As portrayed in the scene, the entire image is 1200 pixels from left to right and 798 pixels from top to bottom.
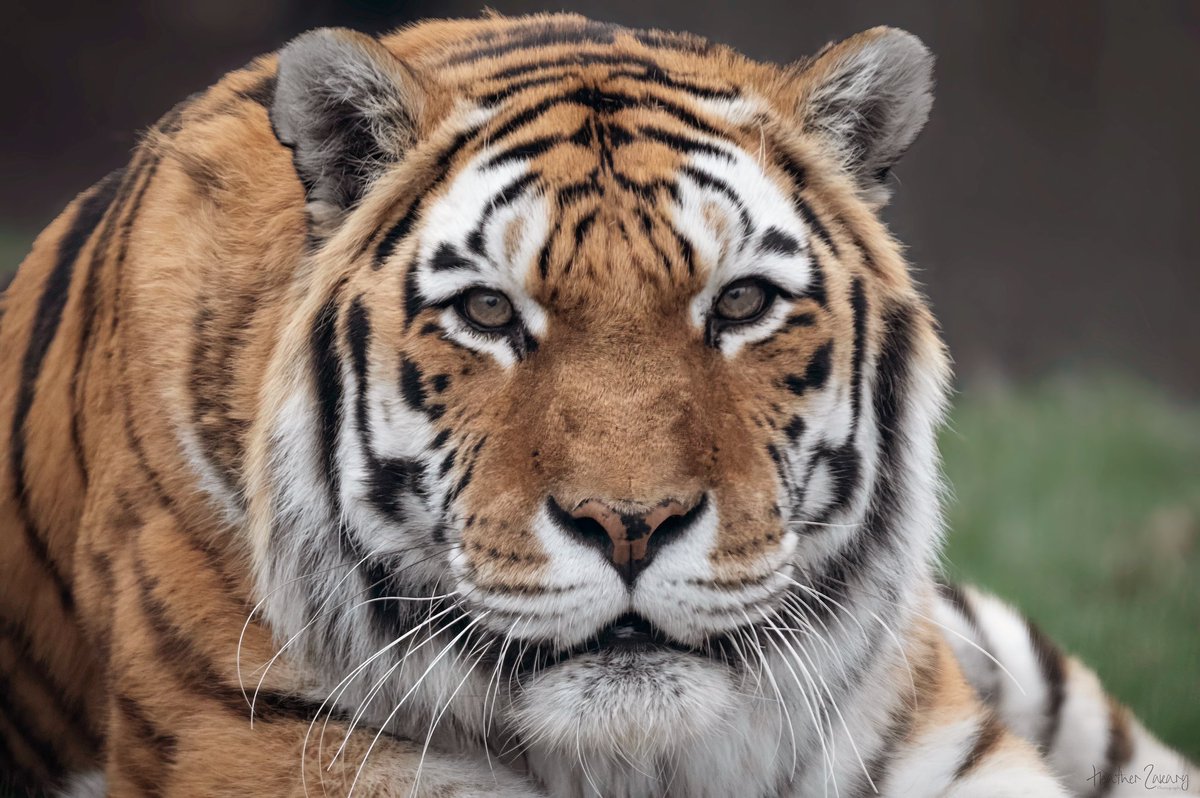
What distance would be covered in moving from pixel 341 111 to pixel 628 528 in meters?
0.58

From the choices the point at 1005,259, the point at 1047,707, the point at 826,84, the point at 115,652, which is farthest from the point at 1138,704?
the point at 1005,259

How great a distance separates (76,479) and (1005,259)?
494 cm

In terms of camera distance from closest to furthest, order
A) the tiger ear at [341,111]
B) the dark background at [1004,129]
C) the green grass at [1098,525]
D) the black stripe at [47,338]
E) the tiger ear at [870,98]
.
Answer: the tiger ear at [341,111], the tiger ear at [870,98], the black stripe at [47,338], the green grass at [1098,525], the dark background at [1004,129]

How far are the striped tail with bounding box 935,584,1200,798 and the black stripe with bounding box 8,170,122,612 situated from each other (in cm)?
130

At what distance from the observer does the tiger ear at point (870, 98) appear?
1.55 meters

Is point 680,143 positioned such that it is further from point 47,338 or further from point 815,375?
point 47,338

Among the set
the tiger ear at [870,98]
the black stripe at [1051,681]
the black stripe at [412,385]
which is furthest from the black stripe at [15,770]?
the black stripe at [1051,681]

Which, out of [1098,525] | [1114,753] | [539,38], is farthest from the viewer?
[1098,525]

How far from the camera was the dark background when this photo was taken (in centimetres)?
562

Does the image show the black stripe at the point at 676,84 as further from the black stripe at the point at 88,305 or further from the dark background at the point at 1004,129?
the dark background at the point at 1004,129

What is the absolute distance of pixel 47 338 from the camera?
→ 6.05 feet

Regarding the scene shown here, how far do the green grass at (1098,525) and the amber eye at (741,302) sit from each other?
0.87 m

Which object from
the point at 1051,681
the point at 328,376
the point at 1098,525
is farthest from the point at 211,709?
the point at 1098,525

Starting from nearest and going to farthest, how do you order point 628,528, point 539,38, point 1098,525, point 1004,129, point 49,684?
point 628,528, point 539,38, point 49,684, point 1098,525, point 1004,129
